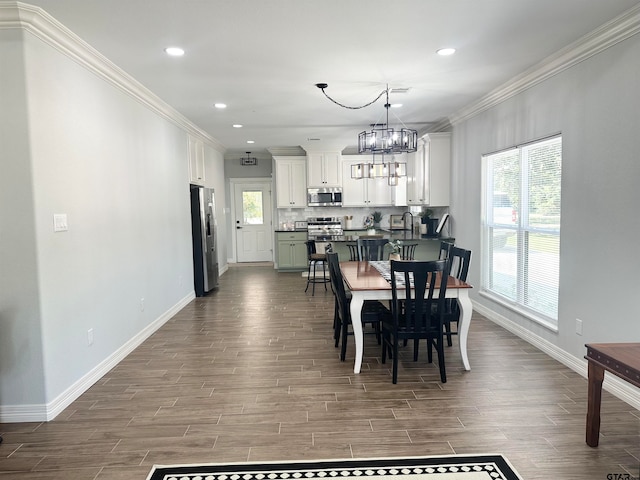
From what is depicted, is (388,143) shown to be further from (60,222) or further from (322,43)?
(60,222)

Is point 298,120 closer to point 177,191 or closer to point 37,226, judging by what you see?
point 177,191

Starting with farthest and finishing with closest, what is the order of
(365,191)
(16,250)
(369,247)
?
(365,191)
(369,247)
(16,250)

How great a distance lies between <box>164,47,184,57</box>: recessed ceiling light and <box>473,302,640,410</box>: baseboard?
4.04 m

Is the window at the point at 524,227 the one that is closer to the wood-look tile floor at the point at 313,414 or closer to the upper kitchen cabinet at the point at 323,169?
the wood-look tile floor at the point at 313,414

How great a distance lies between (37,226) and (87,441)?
139 centimetres

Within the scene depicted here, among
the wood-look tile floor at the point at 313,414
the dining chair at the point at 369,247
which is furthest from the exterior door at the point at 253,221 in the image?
the wood-look tile floor at the point at 313,414

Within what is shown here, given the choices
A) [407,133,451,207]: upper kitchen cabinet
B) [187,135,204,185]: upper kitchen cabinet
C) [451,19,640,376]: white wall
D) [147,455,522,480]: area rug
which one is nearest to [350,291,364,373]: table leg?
[147,455,522,480]: area rug

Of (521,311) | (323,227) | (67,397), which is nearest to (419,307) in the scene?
(521,311)

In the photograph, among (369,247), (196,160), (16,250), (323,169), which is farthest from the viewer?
(323,169)

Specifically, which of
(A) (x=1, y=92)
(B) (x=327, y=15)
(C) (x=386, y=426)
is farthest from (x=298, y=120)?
(C) (x=386, y=426)

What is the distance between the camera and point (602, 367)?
7.53 feet

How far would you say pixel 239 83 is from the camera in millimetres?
4309

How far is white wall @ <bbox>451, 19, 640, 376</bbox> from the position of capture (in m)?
2.96

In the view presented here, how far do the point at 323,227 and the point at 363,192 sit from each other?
114 cm
